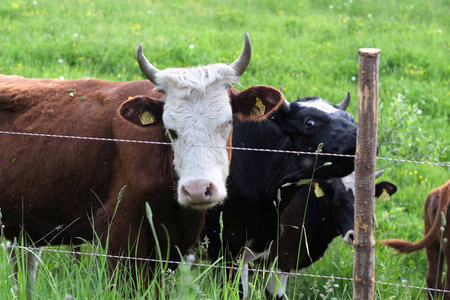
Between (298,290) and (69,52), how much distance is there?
5.72 metres

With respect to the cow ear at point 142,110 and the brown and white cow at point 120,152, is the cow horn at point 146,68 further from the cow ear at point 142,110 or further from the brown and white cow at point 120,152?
the cow ear at point 142,110

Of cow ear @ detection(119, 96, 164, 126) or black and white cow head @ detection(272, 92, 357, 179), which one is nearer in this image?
cow ear @ detection(119, 96, 164, 126)

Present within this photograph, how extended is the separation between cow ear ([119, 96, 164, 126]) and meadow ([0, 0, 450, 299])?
2.18 metres

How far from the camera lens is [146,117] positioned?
13.5 ft

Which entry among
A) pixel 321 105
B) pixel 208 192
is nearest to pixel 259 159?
pixel 321 105

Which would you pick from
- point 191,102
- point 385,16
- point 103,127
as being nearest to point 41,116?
point 103,127

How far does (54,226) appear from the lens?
441 centimetres

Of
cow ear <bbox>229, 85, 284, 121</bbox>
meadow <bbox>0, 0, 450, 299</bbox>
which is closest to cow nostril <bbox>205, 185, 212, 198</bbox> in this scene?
cow ear <bbox>229, 85, 284, 121</bbox>

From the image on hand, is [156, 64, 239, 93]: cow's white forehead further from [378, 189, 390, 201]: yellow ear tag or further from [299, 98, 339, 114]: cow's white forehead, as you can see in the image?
[378, 189, 390, 201]: yellow ear tag

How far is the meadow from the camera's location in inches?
276

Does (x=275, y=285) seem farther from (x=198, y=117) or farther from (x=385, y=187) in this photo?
(x=198, y=117)

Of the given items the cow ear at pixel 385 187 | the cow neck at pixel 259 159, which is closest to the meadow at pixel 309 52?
the cow ear at pixel 385 187

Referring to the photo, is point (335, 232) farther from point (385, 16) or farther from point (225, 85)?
point (385, 16)

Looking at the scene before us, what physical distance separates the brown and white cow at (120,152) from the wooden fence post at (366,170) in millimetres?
942
